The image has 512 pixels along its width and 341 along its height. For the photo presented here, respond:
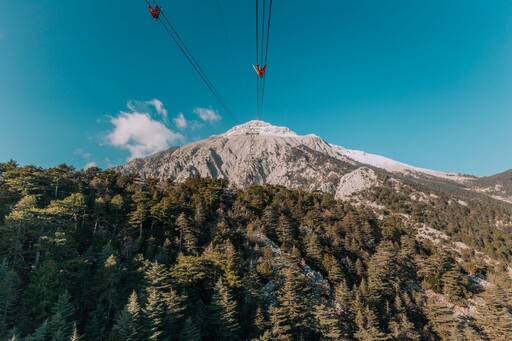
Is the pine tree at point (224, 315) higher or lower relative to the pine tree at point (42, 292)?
lower

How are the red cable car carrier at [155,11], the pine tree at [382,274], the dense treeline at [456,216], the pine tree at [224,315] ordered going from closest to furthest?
the red cable car carrier at [155,11] < the pine tree at [224,315] < the pine tree at [382,274] < the dense treeline at [456,216]

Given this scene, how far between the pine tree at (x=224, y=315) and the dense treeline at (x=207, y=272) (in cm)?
22

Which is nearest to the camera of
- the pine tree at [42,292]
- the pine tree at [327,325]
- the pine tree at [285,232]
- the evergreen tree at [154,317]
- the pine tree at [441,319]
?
the pine tree at [42,292]

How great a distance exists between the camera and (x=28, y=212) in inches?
1642

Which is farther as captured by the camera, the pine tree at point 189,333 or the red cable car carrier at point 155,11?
the pine tree at point 189,333

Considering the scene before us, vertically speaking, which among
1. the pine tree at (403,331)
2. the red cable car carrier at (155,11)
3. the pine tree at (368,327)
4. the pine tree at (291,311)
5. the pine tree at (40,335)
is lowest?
the pine tree at (403,331)

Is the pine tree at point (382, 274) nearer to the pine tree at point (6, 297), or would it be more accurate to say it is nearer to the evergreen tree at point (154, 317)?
the evergreen tree at point (154, 317)

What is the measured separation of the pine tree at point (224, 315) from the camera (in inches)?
1617

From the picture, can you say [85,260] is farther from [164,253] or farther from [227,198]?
[227,198]

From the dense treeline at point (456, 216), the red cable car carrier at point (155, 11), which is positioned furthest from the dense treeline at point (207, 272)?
the dense treeline at point (456, 216)

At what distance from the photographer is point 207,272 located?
4975 centimetres

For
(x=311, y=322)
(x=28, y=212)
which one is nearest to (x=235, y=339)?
(x=311, y=322)

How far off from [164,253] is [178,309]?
1482 cm

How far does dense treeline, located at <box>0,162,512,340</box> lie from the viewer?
120ft
